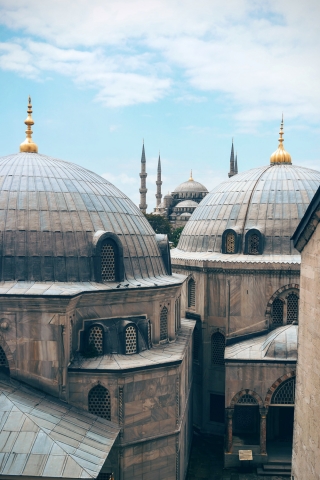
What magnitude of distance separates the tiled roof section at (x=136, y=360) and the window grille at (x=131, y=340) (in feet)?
0.86

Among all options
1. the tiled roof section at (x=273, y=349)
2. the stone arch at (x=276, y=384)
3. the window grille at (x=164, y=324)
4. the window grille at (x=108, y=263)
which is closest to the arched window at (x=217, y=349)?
the tiled roof section at (x=273, y=349)

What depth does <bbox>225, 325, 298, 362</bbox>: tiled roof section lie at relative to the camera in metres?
23.6

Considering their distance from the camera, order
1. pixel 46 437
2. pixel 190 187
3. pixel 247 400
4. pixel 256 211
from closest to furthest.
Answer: pixel 46 437 < pixel 247 400 < pixel 256 211 < pixel 190 187

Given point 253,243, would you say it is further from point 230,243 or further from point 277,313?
point 277,313

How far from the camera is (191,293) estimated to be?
29234 millimetres

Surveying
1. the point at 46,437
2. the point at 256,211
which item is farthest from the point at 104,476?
the point at 256,211

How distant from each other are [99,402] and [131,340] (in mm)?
2623

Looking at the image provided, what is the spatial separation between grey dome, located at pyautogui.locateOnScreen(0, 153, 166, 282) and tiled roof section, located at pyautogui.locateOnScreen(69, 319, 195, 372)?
2.93 metres

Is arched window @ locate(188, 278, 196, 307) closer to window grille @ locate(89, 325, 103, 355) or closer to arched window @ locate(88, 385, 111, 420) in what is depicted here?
window grille @ locate(89, 325, 103, 355)

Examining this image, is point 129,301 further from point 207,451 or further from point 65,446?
point 207,451

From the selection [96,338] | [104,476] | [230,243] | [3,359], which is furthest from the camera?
[230,243]

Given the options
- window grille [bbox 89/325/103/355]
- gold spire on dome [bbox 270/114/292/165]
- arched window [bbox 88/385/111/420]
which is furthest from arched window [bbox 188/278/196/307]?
arched window [bbox 88/385/111/420]

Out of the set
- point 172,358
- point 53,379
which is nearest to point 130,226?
point 172,358

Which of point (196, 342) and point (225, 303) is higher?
point (225, 303)
